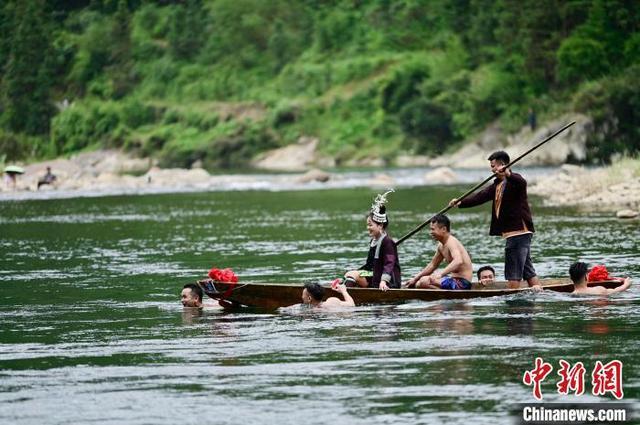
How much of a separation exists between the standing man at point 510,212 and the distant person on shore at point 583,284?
0.73 m

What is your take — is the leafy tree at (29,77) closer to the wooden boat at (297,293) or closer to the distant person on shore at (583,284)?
the wooden boat at (297,293)

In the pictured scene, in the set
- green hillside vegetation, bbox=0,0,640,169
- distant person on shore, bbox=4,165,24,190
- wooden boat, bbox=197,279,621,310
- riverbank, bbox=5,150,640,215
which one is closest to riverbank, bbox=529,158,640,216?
riverbank, bbox=5,150,640,215

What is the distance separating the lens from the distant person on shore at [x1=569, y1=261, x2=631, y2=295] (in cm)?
1962

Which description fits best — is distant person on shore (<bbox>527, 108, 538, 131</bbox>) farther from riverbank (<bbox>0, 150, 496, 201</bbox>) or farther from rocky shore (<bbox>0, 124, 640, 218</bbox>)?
riverbank (<bbox>0, 150, 496, 201</bbox>)

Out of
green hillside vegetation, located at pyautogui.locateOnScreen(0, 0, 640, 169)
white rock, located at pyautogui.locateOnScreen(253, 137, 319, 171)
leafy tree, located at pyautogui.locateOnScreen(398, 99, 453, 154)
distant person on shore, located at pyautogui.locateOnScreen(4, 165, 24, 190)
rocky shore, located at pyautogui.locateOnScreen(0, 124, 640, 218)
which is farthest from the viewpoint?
Result: white rock, located at pyautogui.locateOnScreen(253, 137, 319, 171)

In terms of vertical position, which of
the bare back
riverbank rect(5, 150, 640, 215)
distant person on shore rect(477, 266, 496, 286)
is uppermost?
riverbank rect(5, 150, 640, 215)

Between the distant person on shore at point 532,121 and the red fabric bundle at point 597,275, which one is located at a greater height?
the distant person on shore at point 532,121

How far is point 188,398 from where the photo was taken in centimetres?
1326

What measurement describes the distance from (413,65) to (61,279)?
7664cm

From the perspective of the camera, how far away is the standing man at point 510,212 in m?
19.1

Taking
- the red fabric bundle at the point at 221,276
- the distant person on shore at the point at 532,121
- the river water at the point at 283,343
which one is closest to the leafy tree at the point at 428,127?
the distant person on shore at the point at 532,121

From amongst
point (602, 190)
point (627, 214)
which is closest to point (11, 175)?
point (602, 190)

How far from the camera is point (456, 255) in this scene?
19469 mm

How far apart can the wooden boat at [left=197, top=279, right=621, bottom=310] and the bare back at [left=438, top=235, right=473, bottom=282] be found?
34cm
